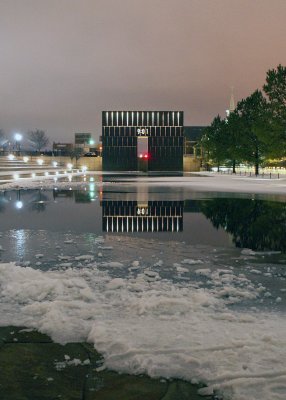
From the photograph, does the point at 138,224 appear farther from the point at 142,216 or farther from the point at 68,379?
the point at 68,379

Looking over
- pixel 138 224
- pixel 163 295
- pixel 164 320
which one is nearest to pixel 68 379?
pixel 164 320

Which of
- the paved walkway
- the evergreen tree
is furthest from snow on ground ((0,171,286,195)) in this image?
the paved walkway

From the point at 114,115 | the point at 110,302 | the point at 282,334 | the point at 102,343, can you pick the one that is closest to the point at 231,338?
the point at 282,334

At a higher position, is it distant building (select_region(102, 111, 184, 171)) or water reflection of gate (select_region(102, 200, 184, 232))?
distant building (select_region(102, 111, 184, 171))

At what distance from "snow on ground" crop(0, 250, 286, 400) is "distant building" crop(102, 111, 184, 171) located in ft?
421

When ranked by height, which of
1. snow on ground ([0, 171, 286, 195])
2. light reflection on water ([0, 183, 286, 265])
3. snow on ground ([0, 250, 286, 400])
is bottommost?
snow on ground ([0, 250, 286, 400])

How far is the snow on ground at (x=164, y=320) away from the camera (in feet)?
15.5

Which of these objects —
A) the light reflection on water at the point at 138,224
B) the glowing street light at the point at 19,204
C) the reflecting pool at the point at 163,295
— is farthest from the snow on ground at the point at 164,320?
the glowing street light at the point at 19,204

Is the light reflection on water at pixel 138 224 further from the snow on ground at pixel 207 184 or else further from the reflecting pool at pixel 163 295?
the snow on ground at pixel 207 184

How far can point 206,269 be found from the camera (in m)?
9.37

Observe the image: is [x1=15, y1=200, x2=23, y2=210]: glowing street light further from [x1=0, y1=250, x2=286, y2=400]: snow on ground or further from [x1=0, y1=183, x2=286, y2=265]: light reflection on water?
[x1=0, y1=250, x2=286, y2=400]: snow on ground

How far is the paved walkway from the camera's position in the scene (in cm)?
425

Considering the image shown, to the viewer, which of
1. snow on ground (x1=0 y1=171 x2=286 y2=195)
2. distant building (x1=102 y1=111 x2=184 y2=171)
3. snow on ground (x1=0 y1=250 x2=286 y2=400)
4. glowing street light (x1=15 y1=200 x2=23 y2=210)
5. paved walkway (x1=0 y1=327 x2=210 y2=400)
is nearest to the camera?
paved walkway (x1=0 y1=327 x2=210 y2=400)

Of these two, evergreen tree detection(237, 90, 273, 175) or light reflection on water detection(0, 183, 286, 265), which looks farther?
evergreen tree detection(237, 90, 273, 175)
